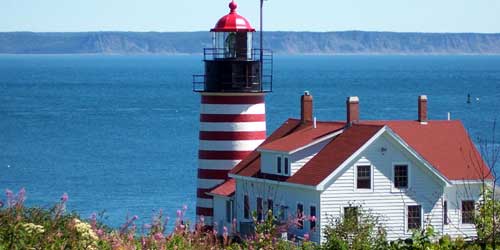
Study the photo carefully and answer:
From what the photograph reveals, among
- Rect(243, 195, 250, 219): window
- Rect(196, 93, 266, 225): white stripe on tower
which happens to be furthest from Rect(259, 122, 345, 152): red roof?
Rect(243, 195, 250, 219): window

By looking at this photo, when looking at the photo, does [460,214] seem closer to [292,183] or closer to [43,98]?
[292,183]

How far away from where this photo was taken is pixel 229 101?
28.5 metres

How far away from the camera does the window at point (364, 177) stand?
86.0 ft

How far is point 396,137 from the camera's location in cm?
2609

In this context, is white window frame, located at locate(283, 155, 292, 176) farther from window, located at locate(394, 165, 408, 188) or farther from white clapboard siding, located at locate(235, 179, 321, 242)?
window, located at locate(394, 165, 408, 188)

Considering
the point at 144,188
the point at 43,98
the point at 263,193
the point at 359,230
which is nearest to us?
the point at 359,230

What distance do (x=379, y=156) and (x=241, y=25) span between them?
Answer: 4.44 m

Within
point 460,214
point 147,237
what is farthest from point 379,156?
point 147,237

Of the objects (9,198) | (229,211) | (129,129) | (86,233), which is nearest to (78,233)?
(86,233)

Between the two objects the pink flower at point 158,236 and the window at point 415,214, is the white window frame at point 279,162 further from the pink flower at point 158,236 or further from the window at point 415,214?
the pink flower at point 158,236

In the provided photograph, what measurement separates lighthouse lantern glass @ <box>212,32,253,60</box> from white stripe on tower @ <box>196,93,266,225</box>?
861mm

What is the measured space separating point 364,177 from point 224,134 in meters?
3.67

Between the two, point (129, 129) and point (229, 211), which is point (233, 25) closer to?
point (229, 211)

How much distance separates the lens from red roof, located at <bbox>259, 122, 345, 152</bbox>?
90.1 feet
